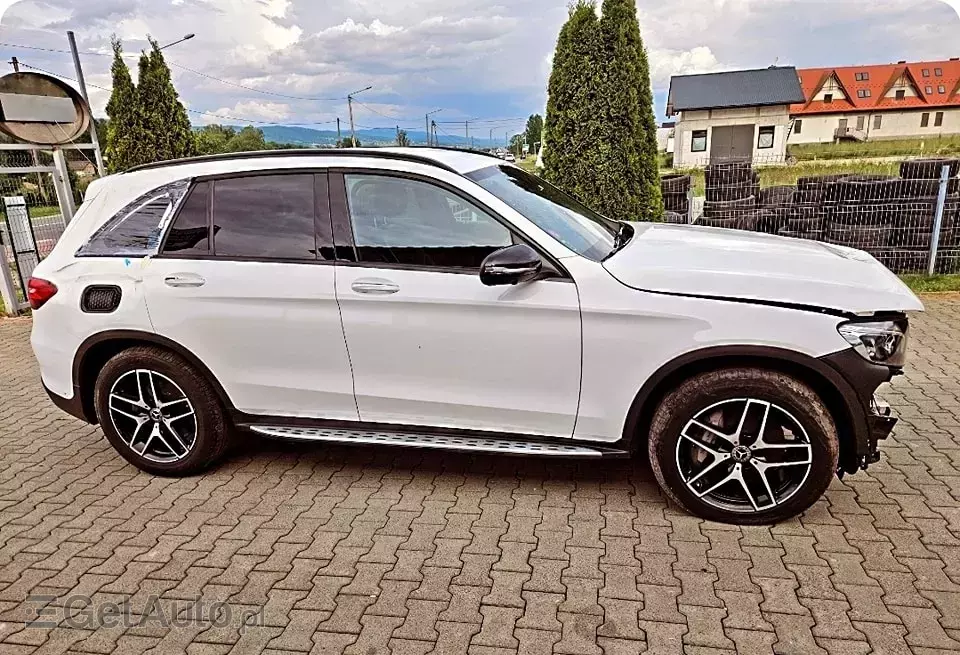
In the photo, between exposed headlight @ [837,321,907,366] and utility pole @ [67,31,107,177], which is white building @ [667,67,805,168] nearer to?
utility pole @ [67,31,107,177]

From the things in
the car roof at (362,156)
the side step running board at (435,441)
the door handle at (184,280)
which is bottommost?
the side step running board at (435,441)

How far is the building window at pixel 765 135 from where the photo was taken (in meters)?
40.1

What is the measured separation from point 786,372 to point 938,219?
6536 mm

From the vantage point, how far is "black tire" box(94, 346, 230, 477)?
3.46 meters

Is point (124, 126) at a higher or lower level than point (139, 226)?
higher

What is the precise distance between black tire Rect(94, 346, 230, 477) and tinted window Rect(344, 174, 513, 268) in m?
1.28

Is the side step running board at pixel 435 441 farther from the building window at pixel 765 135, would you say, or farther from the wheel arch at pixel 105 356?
the building window at pixel 765 135

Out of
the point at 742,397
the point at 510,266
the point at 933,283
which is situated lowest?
the point at 933,283

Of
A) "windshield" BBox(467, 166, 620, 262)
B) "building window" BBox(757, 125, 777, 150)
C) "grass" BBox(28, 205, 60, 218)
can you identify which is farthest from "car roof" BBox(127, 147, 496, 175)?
"building window" BBox(757, 125, 777, 150)

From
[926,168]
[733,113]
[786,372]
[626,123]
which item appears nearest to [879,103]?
[733,113]

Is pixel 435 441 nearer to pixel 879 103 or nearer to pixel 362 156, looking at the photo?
pixel 362 156

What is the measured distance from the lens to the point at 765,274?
2.77m

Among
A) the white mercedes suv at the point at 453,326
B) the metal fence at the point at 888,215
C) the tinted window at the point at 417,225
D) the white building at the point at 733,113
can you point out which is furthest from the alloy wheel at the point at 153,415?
the white building at the point at 733,113

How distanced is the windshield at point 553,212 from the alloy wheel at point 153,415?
84.1 inches
